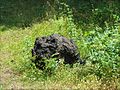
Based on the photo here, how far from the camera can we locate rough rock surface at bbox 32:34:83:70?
8.41 meters

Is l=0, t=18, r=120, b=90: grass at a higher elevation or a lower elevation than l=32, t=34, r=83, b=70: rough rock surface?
lower

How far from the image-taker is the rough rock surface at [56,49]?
8.41 metres

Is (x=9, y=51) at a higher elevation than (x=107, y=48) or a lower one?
lower

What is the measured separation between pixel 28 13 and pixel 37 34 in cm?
267

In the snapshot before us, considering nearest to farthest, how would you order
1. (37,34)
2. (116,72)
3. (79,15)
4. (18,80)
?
1. (116,72)
2. (18,80)
3. (37,34)
4. (79,15)

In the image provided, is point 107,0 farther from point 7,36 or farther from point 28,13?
point 7,36

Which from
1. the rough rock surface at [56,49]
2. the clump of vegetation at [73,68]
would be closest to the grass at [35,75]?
the clump of vegetation at [73,68]

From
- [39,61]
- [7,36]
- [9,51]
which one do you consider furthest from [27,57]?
[7,36]

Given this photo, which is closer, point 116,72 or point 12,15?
point 116,72

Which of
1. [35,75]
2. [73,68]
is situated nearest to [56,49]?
[73,68]

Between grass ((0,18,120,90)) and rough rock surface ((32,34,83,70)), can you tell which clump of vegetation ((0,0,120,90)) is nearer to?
grass ((0,18,120,90))

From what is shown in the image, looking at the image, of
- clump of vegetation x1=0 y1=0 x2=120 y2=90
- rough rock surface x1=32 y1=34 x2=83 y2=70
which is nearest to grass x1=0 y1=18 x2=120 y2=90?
clump of vegetation x1=0 y1=0 x2=120 y2=90

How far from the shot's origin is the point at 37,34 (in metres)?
11.0

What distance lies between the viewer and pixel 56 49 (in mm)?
8492
